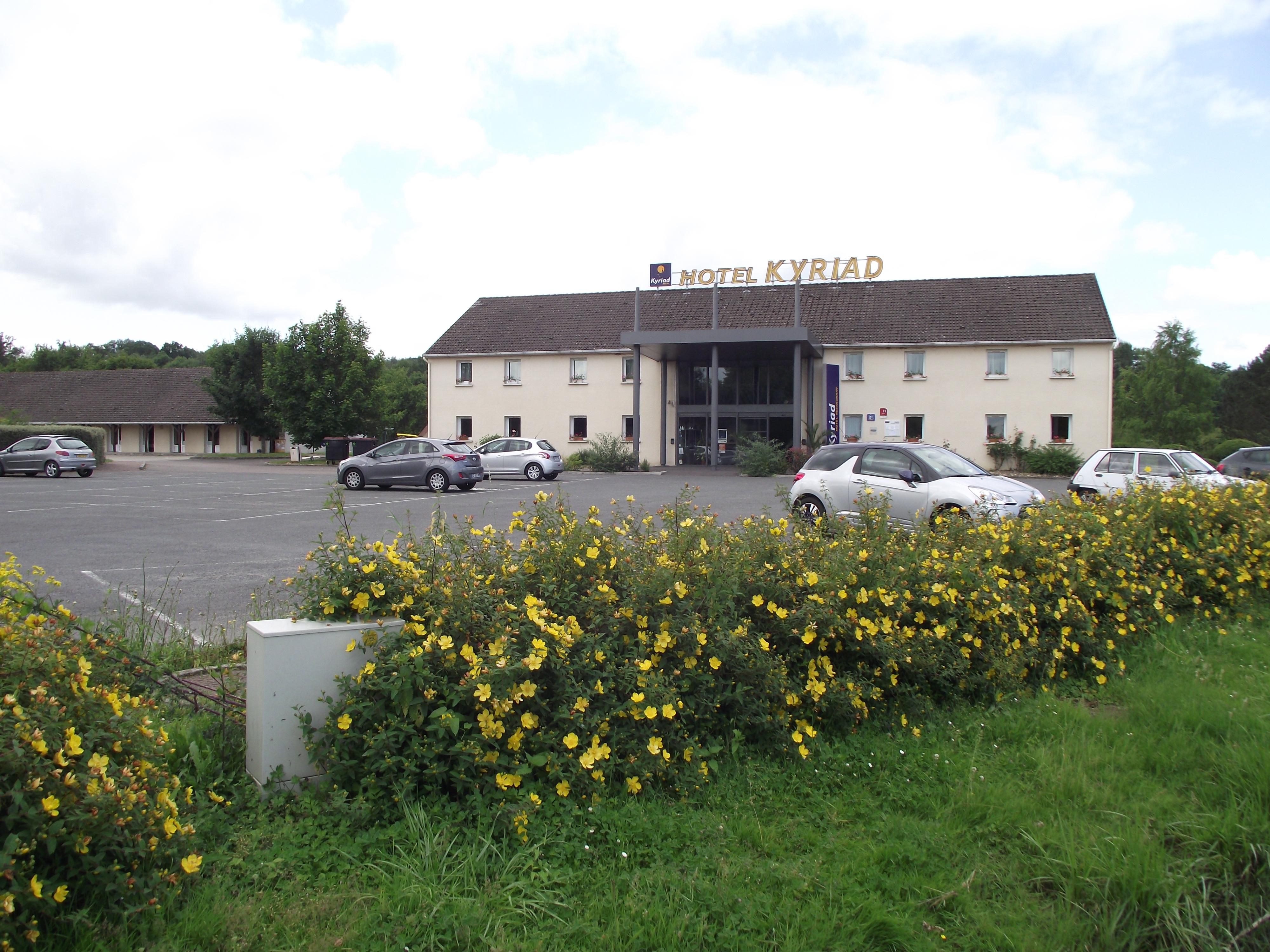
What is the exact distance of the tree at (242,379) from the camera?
5747cm

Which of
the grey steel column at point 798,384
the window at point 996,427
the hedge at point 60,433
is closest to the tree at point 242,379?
the hedge at point 60,433

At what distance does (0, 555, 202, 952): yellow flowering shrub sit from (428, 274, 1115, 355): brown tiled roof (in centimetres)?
4054

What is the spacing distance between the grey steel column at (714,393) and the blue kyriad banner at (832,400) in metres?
5.18

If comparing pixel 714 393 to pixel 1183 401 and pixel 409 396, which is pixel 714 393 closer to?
Result: pixel 409 396

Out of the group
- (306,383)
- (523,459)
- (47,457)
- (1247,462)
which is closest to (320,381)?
(306,383)

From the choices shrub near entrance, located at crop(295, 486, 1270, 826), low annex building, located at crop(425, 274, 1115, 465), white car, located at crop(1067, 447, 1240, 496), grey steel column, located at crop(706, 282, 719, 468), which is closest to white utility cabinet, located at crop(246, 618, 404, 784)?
shrub near entrance, located at crop(295, 486, 1270, 826)

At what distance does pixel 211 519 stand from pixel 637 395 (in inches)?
984

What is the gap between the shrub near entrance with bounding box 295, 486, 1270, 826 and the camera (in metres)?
3.25

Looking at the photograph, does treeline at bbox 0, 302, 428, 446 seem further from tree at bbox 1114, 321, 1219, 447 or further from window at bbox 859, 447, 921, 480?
tree at bbox 1114, 321, 1219, 447

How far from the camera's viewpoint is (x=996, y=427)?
40469mm

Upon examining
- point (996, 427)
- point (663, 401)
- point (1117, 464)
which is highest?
point (663, 401)

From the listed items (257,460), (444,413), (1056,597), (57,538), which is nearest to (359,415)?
(444,413)

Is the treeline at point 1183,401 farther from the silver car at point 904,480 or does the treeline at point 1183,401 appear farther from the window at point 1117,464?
the silver car at point 904,480

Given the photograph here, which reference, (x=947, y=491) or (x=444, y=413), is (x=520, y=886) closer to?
(x=947, y=491)
